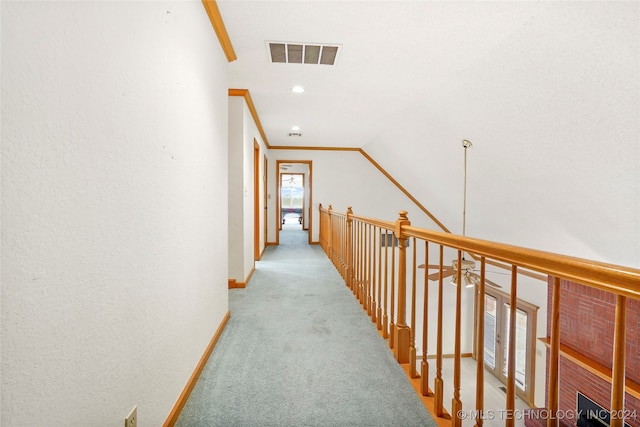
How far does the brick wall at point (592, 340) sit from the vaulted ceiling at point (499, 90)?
1.99 feet

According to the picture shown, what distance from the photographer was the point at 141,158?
123cm

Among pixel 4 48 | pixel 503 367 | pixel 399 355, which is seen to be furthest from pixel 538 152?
pixel 503 367

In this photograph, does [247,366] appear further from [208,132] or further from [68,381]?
[208,132]

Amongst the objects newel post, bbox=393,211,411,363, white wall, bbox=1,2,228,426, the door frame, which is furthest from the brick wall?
white wall, bbox=1,2,228,426

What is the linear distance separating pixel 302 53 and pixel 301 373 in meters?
2.62

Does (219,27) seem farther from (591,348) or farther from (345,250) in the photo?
(591,348)

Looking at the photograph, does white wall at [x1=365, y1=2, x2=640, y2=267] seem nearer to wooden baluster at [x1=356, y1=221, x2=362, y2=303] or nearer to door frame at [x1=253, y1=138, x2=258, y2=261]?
wooden baluster at [x1=356, y1=221, x2=362, y2=303]

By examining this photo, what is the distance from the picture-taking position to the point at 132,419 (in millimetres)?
1171

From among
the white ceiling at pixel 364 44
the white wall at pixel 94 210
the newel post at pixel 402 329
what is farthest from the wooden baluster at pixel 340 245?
the white wall at pixel 94 210

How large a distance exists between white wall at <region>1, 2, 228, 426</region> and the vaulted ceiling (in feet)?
4.49

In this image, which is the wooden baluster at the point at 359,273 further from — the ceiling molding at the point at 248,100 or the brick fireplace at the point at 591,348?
the brick fireplace at the point at 591,348

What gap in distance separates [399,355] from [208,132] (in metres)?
1.97

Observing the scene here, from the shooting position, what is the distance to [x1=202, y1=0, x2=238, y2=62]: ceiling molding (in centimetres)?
214

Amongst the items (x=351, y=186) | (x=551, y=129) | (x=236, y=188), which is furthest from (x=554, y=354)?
(x=351, y=186)
